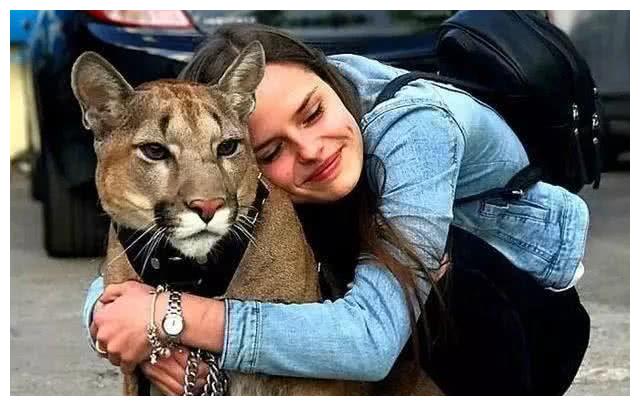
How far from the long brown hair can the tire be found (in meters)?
2.38

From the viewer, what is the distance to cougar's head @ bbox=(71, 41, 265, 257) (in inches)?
84.4

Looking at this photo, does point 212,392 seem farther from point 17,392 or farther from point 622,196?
point 622,196

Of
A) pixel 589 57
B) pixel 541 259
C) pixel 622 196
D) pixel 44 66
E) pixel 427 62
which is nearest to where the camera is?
pixel 541 259

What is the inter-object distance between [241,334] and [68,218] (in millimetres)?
3033

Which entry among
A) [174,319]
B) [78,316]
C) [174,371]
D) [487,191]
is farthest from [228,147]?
[78,316]

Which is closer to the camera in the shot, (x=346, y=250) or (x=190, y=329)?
(x=190, y=329)

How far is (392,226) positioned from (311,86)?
1.01 feet

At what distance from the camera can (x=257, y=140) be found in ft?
7.63

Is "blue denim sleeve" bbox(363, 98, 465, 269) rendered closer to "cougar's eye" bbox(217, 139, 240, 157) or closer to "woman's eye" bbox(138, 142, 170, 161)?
"cougar's eye" bbox(217, 139, 240, 157)

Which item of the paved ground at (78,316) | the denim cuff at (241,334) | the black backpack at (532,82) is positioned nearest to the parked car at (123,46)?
the paved ground at (78,316)

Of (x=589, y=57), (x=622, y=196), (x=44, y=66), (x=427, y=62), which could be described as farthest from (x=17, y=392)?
(x=622, y=196)

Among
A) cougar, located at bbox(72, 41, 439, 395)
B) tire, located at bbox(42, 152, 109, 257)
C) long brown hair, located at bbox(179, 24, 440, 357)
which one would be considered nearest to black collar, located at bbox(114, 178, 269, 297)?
cougar, located at bbox(72, 41, 439, 395)

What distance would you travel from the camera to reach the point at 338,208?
251 cm

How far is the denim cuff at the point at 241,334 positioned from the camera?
2.25 metres
